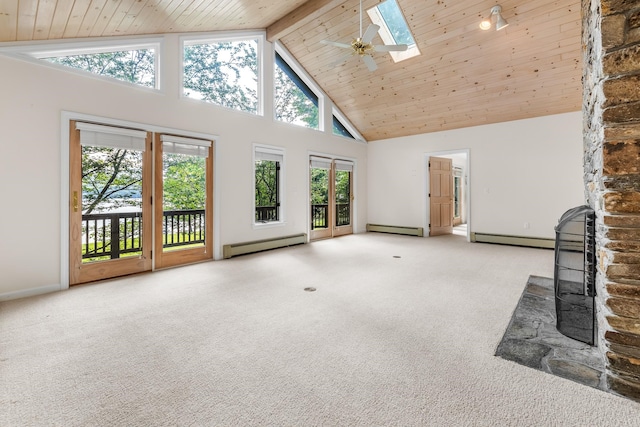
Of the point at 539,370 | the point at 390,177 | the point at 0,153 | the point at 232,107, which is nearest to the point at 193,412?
the point at 539,370

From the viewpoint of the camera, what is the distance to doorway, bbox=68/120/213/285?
3621 mm

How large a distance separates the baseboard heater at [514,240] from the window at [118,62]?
6882 mm

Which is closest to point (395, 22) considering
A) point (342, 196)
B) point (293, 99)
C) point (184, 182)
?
point (293, 99)

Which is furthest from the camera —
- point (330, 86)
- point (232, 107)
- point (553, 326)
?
point (330, 86)

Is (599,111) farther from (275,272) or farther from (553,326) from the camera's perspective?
(275,272)

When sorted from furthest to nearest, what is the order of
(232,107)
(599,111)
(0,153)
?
(232,107), (0,153), (599,111)

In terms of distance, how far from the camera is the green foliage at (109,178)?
3.69 metres

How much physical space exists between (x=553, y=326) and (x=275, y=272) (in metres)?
3.09

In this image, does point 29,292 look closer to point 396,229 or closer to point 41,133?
point 41,133

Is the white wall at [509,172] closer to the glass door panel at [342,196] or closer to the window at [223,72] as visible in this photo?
the glass door panel at [342,196]

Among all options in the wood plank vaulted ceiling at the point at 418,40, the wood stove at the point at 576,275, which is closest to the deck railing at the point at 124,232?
the wood plank vaulted ceiling at the point at 418,40

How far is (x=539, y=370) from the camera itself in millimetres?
1816

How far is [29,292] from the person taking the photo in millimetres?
3260

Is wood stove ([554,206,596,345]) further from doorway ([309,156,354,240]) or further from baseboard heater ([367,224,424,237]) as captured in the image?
baseboard heater ([367,224,424,237])
